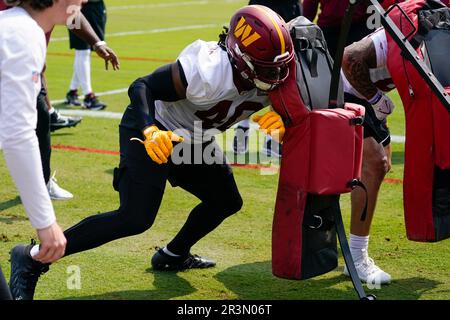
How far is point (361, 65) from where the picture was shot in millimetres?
4762

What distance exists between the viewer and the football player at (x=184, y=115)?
4184 mm

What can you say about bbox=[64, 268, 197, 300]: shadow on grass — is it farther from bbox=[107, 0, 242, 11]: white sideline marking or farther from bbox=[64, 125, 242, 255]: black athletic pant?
bbox=[107, 0, 242, 11]: white sideline marking

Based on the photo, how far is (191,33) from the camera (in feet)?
61.6

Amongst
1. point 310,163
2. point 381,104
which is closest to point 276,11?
point 381,104

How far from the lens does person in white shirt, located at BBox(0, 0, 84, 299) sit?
302cm

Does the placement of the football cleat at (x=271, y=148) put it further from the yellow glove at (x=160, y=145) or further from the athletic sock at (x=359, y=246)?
the yellow glove at (x=160, y=145)

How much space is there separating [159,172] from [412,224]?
4.38 feet

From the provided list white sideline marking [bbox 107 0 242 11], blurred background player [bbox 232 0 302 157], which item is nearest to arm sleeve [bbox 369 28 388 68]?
blurred background player [bbox 232 0 302 157]

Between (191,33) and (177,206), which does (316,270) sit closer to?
(177,206)

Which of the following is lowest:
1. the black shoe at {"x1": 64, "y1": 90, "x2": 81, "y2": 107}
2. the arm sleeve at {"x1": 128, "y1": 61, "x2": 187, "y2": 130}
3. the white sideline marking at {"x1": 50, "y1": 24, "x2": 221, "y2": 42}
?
the white sideline marking at {"x1": 50, "y1": 24, "x2": 221, "y2": 42}

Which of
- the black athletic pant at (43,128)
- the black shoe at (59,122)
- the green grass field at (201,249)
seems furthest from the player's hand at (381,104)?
the black shoe at (59,122)

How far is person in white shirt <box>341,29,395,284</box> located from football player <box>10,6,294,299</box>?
631mm

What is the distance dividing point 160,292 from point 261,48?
Result: 1.49m

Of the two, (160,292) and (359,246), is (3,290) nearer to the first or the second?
(160,292)
